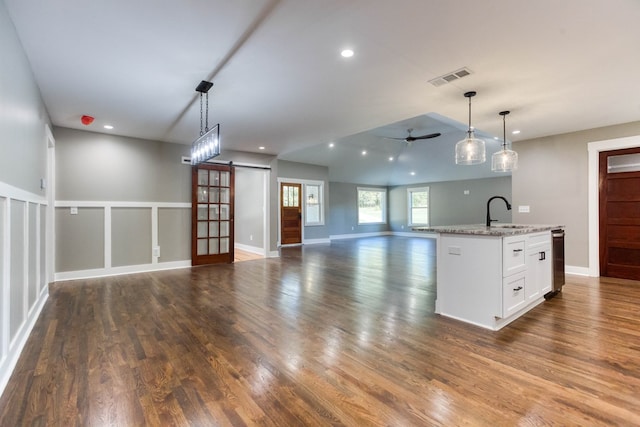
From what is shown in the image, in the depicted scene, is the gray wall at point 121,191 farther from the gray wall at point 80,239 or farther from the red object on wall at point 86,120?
the red object on wall at point 86,120

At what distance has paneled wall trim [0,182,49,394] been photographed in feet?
6.60

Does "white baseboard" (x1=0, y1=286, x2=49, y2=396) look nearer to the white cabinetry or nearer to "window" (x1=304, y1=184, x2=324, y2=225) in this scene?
the white cabinetry

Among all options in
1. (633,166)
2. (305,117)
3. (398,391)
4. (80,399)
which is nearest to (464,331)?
(398,391)

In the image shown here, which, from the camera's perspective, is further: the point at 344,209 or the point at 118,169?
the point at 344,209

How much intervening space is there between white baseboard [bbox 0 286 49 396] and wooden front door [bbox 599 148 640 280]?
7275mm

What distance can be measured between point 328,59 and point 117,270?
4.99 meters

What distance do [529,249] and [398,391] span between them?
235 cm

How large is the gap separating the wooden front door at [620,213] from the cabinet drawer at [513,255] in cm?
310

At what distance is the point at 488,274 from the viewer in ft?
9.27

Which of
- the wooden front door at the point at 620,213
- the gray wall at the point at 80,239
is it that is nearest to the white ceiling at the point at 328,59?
the wooden front door at the point at 620,213

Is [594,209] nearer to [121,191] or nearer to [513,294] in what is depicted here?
[513,294]

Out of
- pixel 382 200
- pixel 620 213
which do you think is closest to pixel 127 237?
pixel 620 213

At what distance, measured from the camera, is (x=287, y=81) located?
10.4 ft

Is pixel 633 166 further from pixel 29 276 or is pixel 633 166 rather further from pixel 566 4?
pixel 29 276
